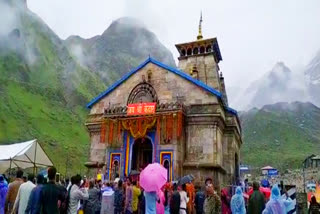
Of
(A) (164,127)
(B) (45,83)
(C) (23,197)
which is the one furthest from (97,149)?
(B) (45,83)

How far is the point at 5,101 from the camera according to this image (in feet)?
166

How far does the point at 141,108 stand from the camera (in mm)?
17125

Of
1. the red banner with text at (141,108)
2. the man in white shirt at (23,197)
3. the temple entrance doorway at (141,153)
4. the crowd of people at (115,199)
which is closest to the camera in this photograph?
the crowd of people at (115,199)

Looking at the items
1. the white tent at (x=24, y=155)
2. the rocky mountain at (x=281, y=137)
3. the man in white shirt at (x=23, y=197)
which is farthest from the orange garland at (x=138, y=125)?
the rocky mountain at (x=281, y=137)

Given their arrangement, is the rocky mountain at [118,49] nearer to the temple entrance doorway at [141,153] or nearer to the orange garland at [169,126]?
the temple entrance doorway at [141,153]

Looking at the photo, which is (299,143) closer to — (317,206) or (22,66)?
(317,206)

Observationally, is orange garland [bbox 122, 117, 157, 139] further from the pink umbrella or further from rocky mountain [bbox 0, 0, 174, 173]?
rocky mountain [bbox 0, 0, 174, 173]

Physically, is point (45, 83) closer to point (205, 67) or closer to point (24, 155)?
point (205, 67)

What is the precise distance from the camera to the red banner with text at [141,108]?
1686 cm

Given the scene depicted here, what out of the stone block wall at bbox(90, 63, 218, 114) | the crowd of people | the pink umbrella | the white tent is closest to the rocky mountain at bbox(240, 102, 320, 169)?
the stone block wall at bbox(90, 63, 218, 114)

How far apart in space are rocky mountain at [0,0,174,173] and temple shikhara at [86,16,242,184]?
89.5ft

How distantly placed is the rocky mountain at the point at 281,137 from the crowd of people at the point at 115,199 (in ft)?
142

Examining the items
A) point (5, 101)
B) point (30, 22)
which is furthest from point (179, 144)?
point (30, 22)

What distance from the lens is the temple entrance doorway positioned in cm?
1767
